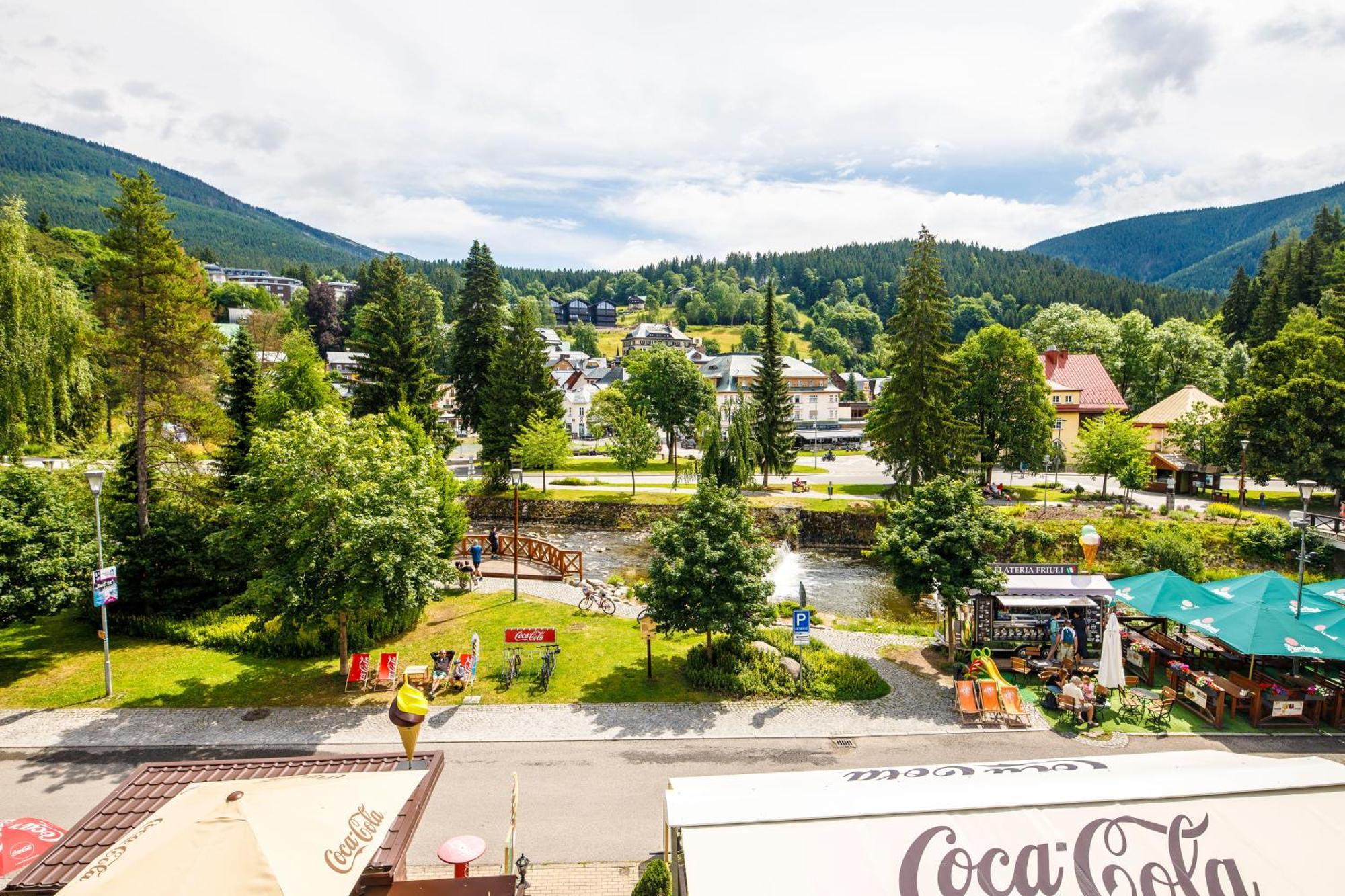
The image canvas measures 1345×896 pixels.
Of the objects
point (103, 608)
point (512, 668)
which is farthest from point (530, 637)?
point (103, 608)

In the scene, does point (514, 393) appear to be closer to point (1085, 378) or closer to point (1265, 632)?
point (1265, 632)

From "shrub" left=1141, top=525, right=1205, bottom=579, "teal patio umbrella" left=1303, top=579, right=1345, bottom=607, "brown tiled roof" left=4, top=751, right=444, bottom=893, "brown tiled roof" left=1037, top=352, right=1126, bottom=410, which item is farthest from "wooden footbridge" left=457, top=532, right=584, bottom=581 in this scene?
"brown tiled roof" left=1037, top=352, right=1126, bottom=410

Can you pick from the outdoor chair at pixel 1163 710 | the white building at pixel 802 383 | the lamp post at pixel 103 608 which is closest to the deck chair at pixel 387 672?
the lamp post at pixel 103 608

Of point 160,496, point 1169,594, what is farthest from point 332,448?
point 1169,594

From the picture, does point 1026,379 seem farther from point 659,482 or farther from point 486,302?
point 486,302

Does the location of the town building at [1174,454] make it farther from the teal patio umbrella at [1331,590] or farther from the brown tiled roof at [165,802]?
the brown tiled roof at [165,802]

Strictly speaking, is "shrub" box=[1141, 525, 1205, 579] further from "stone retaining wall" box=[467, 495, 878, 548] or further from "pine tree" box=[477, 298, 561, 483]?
"pine tree" box=[477, 298, 561, 483]
